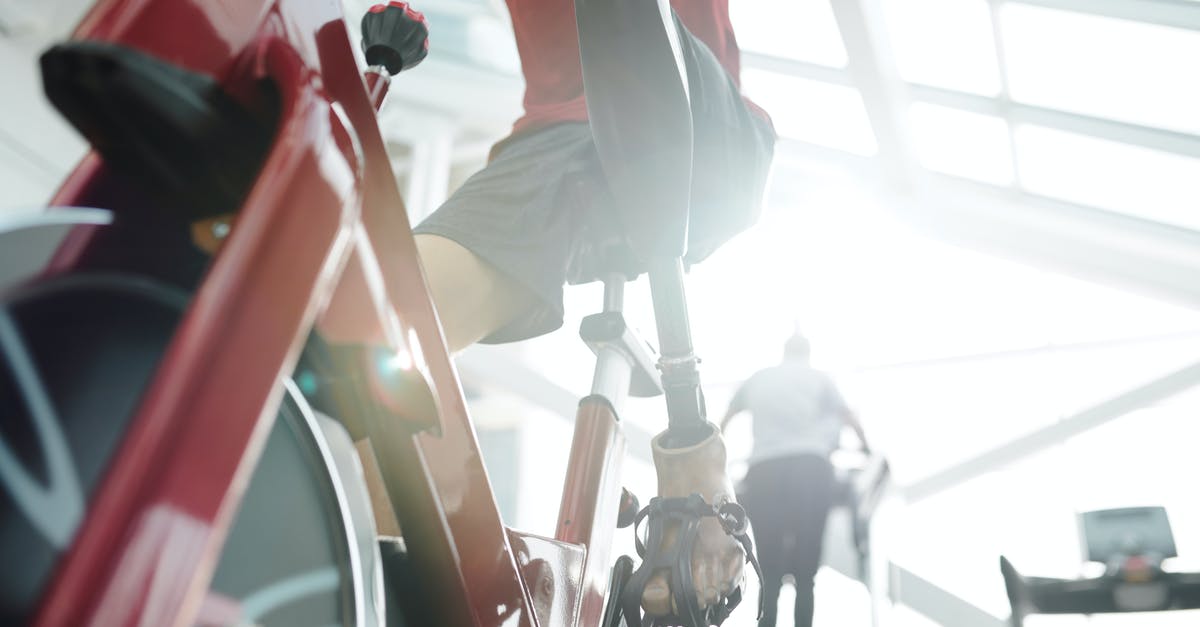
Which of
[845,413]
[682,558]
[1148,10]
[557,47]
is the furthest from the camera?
[1148,10]

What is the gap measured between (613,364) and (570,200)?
0.21m

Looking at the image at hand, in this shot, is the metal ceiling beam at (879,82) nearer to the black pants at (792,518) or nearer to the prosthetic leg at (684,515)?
the black pants at (792,518)

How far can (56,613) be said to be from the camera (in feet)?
0.99

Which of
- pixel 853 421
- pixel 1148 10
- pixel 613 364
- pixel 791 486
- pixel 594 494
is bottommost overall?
pixel 791 486

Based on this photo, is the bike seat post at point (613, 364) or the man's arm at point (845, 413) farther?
the man's arm at point (845, 413)

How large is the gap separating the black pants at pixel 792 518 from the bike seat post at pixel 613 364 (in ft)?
5.70

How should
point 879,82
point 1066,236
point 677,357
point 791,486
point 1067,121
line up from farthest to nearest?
point 1066,236 < point 879,82 < point 1067,121 < point 791,486 < point 677,357

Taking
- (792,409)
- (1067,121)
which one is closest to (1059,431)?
(1067,121)

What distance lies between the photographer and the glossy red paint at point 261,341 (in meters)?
0.32

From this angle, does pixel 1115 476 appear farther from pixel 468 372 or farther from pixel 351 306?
pixel 351 306

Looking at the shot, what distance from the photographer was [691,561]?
1038 mm

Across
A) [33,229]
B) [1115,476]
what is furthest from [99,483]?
[1115,476]

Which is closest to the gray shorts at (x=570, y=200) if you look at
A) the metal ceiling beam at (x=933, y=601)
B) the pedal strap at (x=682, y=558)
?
the pedal strap at (x=682, y=558)

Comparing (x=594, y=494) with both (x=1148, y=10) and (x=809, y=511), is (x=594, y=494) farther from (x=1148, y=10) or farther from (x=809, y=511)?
(x=1148, y=10)
